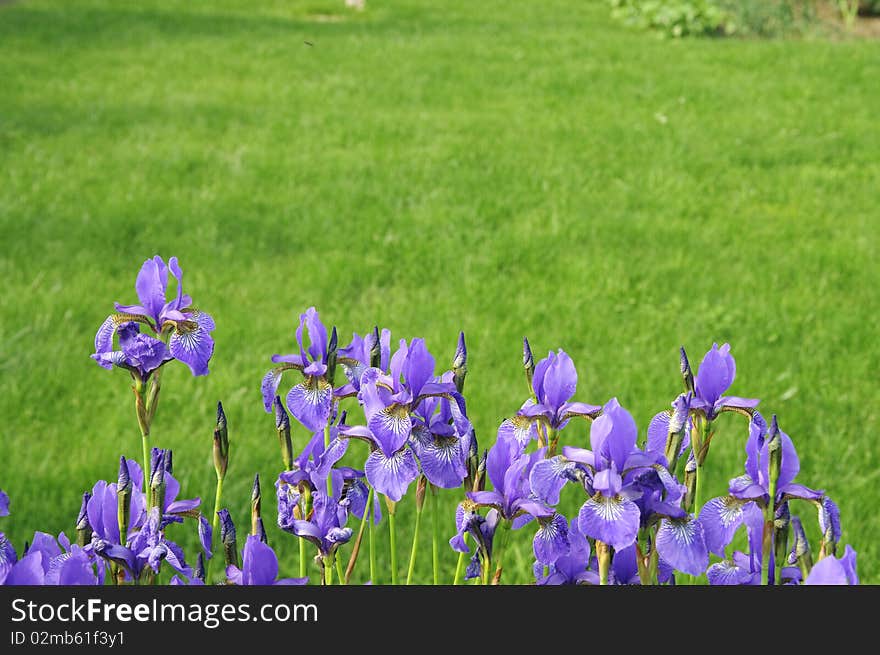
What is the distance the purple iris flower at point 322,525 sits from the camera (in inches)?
46.5

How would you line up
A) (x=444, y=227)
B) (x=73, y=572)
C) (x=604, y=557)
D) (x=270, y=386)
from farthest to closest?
(x=444, y=227)
(x=270, y=386)
(x=604, y=557)
(x=73, y=572)

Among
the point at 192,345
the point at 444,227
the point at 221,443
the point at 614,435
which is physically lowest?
the point at 614,435

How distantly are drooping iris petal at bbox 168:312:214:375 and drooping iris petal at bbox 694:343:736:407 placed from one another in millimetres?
606

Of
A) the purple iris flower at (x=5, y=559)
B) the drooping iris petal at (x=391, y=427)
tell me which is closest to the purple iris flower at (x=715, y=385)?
the drooping iris petal at (x=391, y=427)

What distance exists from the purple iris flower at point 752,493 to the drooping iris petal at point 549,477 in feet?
0.55

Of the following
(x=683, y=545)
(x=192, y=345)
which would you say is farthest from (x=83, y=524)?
(x=683, y=545)

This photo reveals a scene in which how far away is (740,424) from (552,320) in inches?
32.6

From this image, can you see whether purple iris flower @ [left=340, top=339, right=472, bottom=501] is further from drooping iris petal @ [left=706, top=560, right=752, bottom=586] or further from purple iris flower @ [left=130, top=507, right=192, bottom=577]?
drooping iris petal @ [left=706, top=560, right=752, bottom=586]

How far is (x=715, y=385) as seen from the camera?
1171 mm

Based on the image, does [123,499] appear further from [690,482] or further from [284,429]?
[690,482]

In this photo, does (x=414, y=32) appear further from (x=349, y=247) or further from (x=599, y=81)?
Answer: (x=349, y=247)

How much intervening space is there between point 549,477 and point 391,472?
18cm

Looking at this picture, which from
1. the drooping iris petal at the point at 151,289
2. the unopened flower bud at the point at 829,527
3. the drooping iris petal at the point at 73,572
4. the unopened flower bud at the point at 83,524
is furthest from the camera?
the drooping iris petal at the point at 151,289

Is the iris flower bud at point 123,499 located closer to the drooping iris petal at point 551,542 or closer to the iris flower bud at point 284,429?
the iris flower bud at point 284,429
